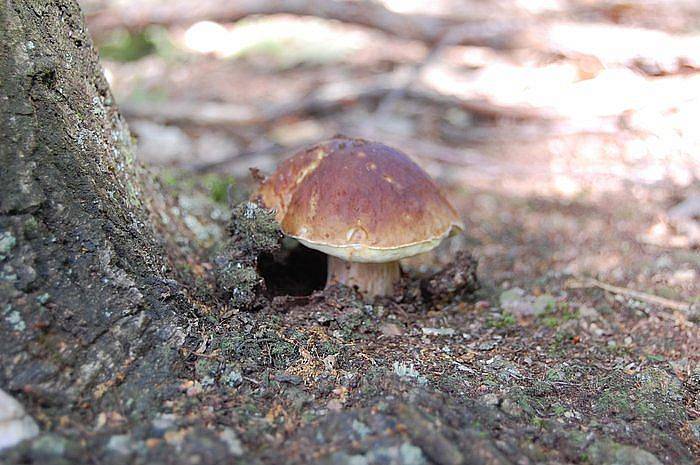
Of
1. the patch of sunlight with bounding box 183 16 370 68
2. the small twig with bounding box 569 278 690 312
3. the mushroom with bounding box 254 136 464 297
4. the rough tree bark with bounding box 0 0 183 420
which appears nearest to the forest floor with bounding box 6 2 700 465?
the small twig with bounding box 569 278 690 312

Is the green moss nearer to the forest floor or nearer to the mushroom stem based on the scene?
the forest floor

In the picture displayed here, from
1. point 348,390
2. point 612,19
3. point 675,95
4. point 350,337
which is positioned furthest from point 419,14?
point 348,390

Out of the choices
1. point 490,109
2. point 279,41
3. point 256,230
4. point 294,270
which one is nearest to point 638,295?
point 294,270

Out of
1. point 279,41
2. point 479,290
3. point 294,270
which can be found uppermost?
point 279,41

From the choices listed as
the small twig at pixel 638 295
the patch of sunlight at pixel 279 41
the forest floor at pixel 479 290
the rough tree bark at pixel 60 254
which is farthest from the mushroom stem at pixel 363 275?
the patch of sunlight at pixel 279 41

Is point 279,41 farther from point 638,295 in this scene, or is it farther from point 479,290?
point 638,295

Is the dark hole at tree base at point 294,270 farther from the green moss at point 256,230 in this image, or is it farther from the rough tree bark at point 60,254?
the rough tree bark at point 60,254

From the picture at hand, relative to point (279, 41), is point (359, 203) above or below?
below
